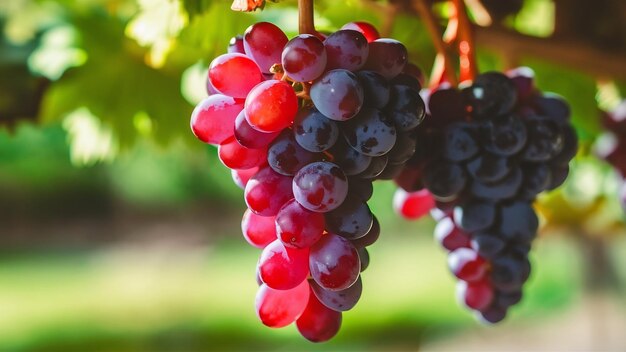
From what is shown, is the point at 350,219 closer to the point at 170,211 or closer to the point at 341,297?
the point at 341,297

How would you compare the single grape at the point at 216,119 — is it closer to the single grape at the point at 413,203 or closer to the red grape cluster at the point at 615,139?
the single grape at the point at 413,203

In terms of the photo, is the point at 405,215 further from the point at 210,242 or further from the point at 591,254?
the point at 210,242

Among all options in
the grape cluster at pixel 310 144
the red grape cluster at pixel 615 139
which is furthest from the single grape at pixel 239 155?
the red grape cluster at pixel 615 139

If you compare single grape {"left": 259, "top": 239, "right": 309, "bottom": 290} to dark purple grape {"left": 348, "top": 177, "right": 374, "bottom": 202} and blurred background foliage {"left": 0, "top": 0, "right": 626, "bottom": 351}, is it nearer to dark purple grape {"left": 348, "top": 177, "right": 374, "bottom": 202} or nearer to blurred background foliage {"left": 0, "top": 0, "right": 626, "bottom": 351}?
dark purple grape {"left": 348, "top": 177, "right": 374, "bottom": 202}

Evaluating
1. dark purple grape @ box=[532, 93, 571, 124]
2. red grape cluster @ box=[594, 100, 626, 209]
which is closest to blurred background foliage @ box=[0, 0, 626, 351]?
red grape cluster @ box=[594, 100, 626, 209]

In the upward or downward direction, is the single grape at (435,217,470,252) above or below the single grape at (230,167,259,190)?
above
